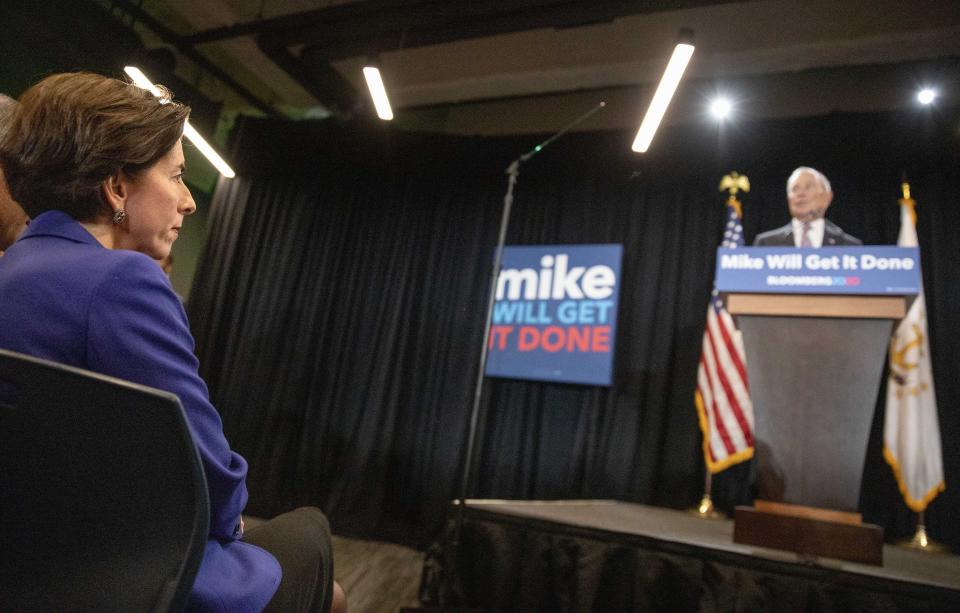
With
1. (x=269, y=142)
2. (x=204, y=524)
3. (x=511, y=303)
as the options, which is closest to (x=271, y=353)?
(x=269, y=142)

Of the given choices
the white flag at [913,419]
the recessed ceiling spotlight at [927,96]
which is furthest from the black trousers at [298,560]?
→ the recessed ceiling spotlight at [927,96]

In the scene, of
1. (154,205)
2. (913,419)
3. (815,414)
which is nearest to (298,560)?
(154,205)

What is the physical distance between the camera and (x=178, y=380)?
669 millimetres

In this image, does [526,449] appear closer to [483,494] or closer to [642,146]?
[483,494]

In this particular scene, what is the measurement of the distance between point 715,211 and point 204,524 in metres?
4.05

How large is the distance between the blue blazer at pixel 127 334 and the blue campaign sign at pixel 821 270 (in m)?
2.03

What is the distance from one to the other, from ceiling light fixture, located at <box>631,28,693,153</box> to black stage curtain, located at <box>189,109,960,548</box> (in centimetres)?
134

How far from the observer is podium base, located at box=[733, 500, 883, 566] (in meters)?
1.95

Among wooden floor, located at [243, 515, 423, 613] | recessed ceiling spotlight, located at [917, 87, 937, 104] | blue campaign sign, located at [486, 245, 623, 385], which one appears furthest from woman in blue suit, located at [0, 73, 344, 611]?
recessed ceiling spotlight, located at [917, 87, 937, 104]

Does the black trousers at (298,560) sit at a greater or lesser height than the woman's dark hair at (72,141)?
lesser

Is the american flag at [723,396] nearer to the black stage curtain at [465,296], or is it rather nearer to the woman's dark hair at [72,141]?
the black stage curtain at [465,296]

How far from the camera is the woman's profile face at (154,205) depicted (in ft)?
2.86

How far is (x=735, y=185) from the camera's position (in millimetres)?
3678

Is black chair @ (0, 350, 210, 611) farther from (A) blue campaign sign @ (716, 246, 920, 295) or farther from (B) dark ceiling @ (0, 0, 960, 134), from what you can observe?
(B) dark ceiling @ (0, 0, 960, 134)
